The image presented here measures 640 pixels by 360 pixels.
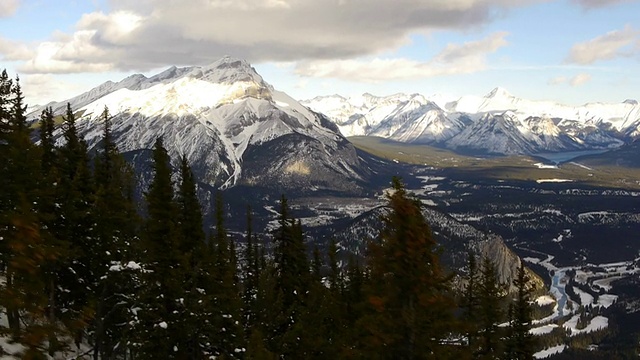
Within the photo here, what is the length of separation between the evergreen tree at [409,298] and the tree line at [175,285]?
53 millimetres

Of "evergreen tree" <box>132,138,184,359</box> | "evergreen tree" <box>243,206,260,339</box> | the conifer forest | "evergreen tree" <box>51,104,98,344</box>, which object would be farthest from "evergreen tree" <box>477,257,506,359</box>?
"evergreen tree" <box>51,104,98,344</box>

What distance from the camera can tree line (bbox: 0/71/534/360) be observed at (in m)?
13.3

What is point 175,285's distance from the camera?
2969 centimetres

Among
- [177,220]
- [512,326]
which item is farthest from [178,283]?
[512,326]

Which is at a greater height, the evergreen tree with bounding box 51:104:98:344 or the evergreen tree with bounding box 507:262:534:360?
the evergreen tree with bounding box 51:104:98:344

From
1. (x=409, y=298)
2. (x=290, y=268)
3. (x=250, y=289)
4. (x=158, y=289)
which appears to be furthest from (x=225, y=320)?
(x=250, y=289)

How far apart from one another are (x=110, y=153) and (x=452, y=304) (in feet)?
132

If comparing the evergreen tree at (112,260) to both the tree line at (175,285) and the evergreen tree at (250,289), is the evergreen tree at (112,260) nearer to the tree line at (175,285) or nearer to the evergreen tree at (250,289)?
the tree line at (175,285)

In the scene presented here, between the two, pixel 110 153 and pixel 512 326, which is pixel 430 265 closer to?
pixel 512 326

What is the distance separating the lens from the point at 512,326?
44656 millimetres

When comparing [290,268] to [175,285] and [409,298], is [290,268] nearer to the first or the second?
[175,285]

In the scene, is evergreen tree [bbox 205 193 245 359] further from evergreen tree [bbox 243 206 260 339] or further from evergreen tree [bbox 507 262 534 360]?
evergreen tree [bbox 507 262 534 360]

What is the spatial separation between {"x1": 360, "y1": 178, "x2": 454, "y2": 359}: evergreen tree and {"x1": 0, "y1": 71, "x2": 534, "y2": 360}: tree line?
0.05 meters

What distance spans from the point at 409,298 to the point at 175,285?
15.1 metres
